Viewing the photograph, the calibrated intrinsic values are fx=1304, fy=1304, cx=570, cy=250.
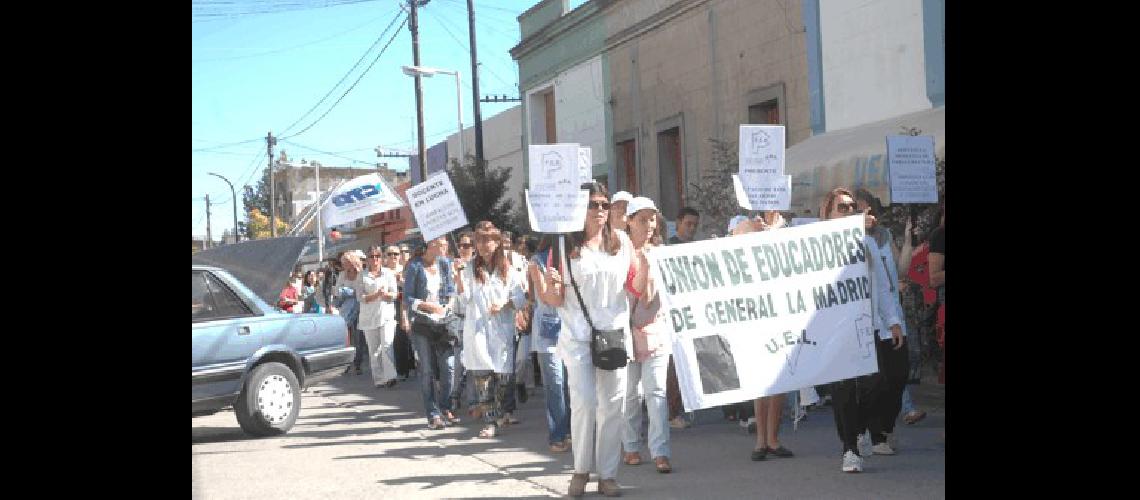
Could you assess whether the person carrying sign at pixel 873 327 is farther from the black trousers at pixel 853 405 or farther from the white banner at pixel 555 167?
the white banner at pixel 555 167

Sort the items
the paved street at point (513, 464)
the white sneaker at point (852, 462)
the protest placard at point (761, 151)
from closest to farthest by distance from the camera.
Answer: the paved street at point (513, 464)
the white sneaker at point (852, 462)
the protest placard at point (761, 151)

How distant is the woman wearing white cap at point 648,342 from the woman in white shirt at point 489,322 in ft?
7.85

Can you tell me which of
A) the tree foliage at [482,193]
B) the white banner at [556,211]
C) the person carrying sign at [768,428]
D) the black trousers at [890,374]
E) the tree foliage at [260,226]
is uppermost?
the tree foliage at [260,226]

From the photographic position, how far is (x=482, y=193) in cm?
3120

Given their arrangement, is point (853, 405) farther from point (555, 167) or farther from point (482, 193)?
point (482, 193)

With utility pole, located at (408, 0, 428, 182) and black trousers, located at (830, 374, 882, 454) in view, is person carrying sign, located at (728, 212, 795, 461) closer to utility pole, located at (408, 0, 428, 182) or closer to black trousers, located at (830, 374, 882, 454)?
black trousers, located at (830, 374, 882, 454)

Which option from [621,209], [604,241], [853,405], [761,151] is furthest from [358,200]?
[853,405]

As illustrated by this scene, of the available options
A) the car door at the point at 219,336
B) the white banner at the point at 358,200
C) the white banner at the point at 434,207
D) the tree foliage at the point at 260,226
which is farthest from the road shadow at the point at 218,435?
the tree foliage at the point at 260,226

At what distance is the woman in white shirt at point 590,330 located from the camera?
7.53 m

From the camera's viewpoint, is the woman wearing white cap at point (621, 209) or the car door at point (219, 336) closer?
the woman wearing white cap at point (621, 209)

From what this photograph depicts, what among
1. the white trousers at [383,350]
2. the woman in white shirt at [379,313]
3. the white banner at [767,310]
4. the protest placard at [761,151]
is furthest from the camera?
the white trousers at [383,350]

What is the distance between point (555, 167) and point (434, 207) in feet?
11.6
